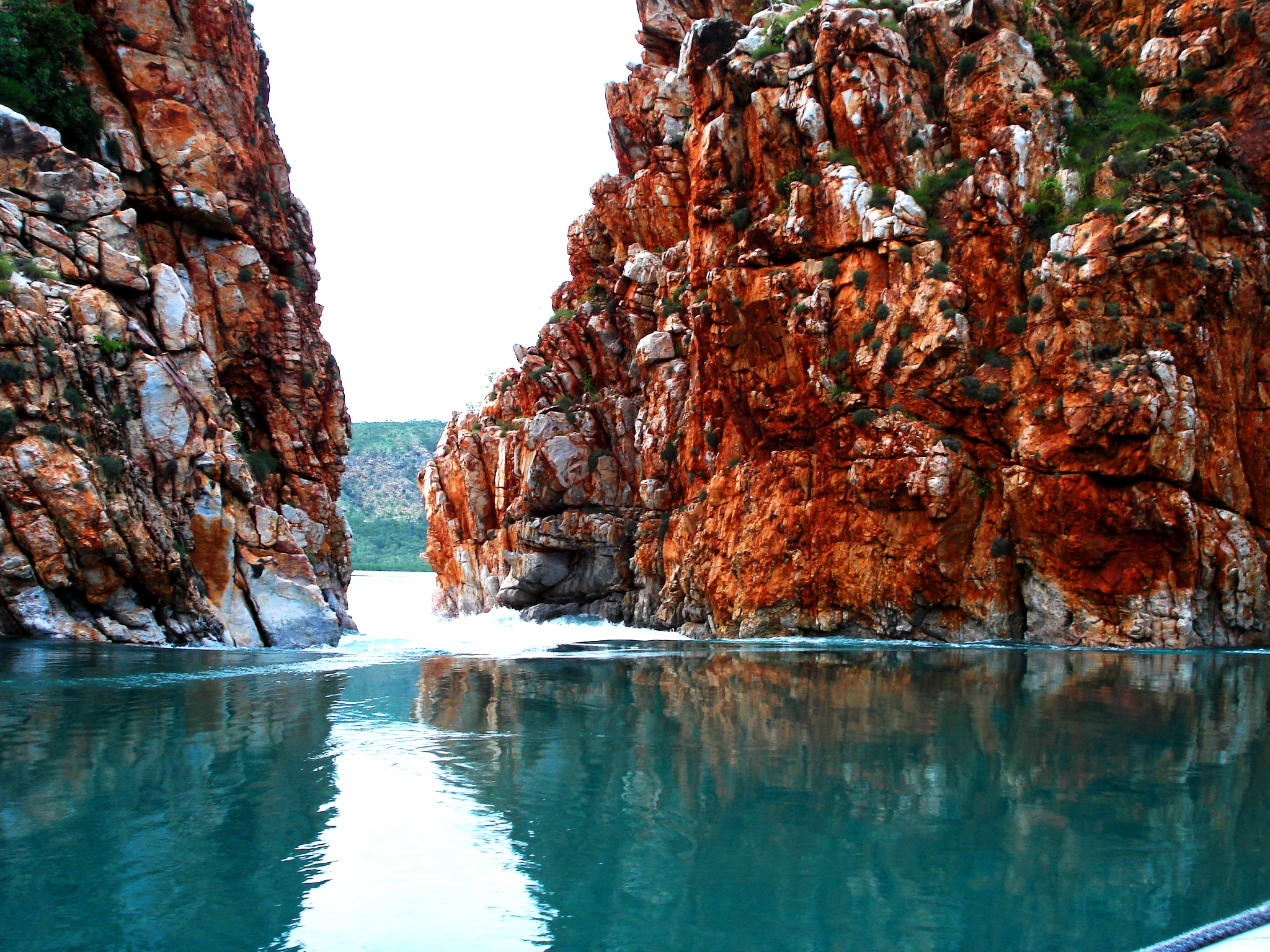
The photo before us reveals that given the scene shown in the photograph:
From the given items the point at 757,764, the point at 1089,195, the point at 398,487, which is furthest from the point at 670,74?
the point at 398,487

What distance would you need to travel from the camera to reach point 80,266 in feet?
74.7

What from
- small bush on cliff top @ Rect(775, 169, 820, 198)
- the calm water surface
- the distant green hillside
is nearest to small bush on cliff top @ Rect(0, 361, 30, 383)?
the calm water surface

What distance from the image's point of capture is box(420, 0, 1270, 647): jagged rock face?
2722 centimetres

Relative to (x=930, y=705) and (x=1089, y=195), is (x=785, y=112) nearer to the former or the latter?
(x=1089, y=195)

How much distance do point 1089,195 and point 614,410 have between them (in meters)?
23.5

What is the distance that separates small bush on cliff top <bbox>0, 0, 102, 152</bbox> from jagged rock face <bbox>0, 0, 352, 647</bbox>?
0.71 metres

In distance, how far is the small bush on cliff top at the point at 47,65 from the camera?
84.3 feet

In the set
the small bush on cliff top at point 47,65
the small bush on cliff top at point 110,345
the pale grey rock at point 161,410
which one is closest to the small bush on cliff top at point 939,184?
the pale grey rock at point 161,410

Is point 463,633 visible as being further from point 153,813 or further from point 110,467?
point 153,813

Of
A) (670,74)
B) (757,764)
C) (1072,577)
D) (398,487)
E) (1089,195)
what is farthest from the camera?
(398,487)

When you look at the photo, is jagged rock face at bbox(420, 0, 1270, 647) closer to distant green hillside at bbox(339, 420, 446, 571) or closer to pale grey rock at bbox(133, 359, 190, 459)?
pale grey rock at bbox(133, 359, 190, 459)

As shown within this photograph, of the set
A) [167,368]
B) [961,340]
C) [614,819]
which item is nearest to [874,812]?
[614,819]

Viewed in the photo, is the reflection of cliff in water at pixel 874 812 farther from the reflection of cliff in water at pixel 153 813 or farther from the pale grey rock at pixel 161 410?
the pale grey rock at pixel 161 410

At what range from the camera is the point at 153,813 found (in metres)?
6.95
